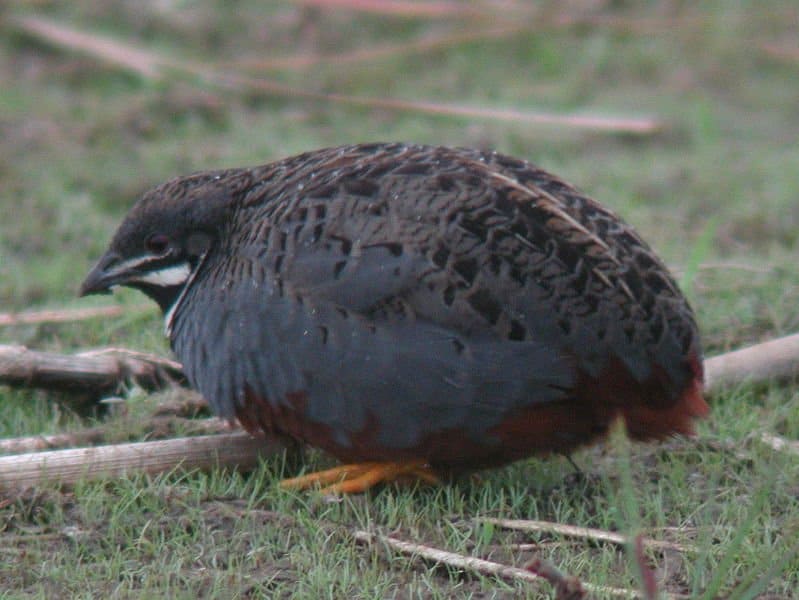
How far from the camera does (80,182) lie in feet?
23.4

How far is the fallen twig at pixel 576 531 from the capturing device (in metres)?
3.68

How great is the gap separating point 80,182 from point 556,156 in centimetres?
265

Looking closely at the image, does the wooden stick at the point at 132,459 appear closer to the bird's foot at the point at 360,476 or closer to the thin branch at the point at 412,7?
the bird's foot at the point at 360,476

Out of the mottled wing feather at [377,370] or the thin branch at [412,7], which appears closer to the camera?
the mottled wing feather at [377,370]

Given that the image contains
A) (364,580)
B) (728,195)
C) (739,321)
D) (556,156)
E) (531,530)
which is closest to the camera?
(364,580)

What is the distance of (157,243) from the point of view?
4.37 meters

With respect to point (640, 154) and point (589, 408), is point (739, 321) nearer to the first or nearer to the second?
point (589, 408)

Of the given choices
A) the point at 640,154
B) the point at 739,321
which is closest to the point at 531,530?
the point at 739,321

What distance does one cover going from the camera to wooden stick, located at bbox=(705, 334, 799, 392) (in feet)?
15.1

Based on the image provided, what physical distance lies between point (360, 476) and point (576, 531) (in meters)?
0.69

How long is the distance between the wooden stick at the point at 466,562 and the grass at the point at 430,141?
0.10 ft

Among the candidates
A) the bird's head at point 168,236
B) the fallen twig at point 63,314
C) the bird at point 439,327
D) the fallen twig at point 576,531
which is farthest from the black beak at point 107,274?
the fallen twig at point 576,531

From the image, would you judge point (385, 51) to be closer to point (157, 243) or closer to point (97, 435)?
point (157, 243)

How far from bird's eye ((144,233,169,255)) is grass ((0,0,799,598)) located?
20.6 inches
